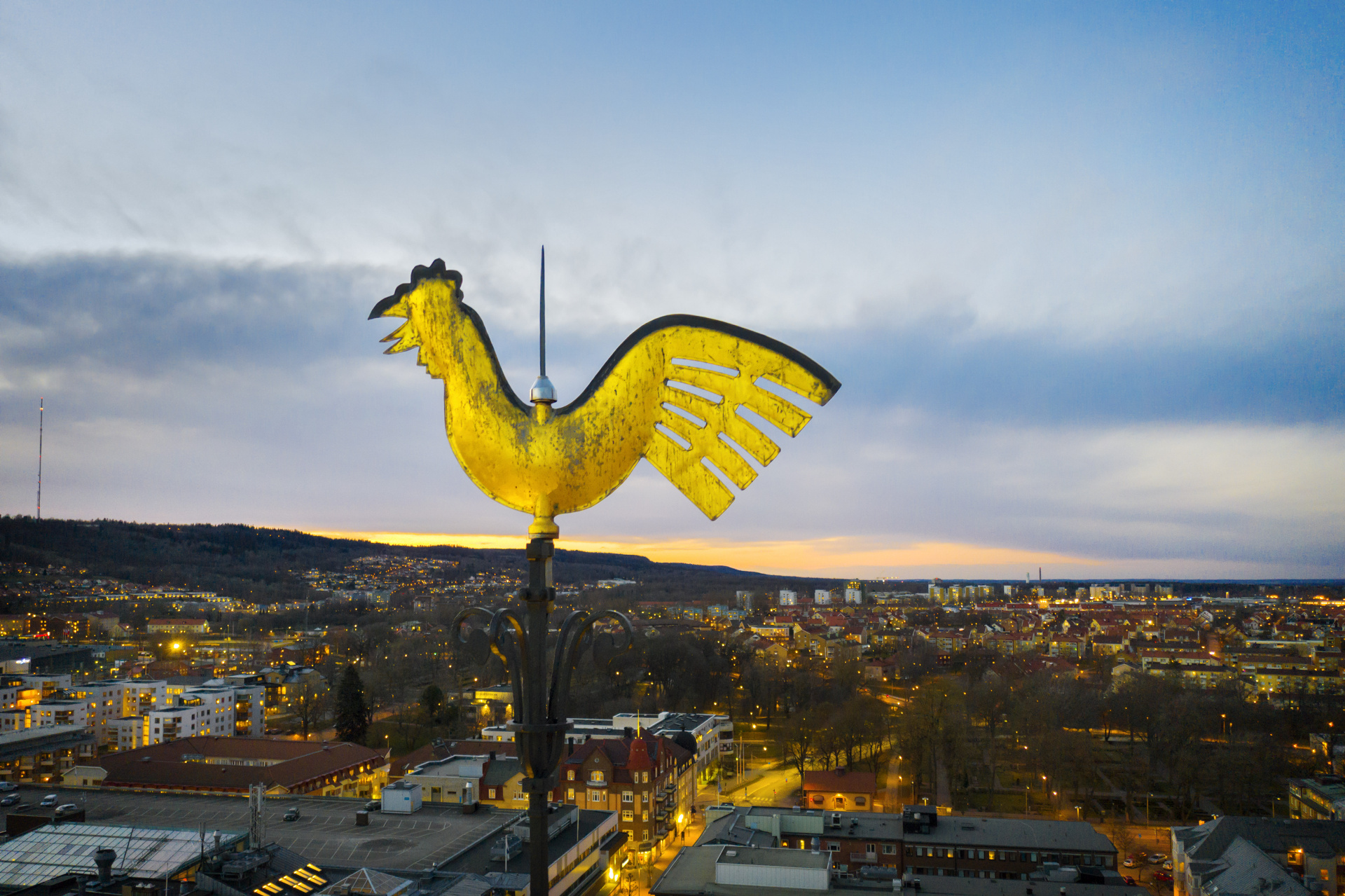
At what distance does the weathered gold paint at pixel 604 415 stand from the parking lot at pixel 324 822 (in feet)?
61.9

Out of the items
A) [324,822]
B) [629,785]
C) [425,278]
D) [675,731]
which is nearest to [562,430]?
[425,278]

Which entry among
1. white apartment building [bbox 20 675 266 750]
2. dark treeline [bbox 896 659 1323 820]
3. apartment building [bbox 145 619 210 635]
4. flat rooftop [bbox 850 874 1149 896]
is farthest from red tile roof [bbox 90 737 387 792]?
apartment building [bbox 145 619 210 635]

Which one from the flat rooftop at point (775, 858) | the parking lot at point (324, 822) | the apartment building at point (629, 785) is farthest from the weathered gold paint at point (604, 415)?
the apartment building at point (629, 785)

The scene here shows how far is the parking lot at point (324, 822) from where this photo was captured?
21359mm

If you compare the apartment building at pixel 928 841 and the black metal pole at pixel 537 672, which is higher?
the black metal pole at pixel 537 672

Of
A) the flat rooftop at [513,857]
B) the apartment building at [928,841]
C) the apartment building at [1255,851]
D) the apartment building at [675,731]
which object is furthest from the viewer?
the apartment building at [675,731]

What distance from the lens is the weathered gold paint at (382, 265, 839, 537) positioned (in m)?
4.52

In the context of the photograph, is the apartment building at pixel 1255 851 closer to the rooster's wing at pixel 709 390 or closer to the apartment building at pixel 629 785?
the apartment building at pixel 629 785

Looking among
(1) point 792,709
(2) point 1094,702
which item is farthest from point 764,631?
(2) point 1094,702

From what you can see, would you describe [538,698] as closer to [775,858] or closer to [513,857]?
[513,857]

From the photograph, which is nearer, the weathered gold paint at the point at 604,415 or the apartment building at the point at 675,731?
the weathered gold paint at the point at 604,415

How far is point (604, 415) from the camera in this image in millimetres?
4547

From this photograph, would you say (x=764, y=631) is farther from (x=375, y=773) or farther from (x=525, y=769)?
(x=525, y=769)

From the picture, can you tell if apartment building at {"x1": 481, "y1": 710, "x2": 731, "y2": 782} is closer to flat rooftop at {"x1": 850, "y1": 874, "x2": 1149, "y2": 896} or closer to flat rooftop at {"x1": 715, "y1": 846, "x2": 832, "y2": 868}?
flat rooftop at {"x1": 715, "y1": 846, "x2": 832, "y2": 868}
